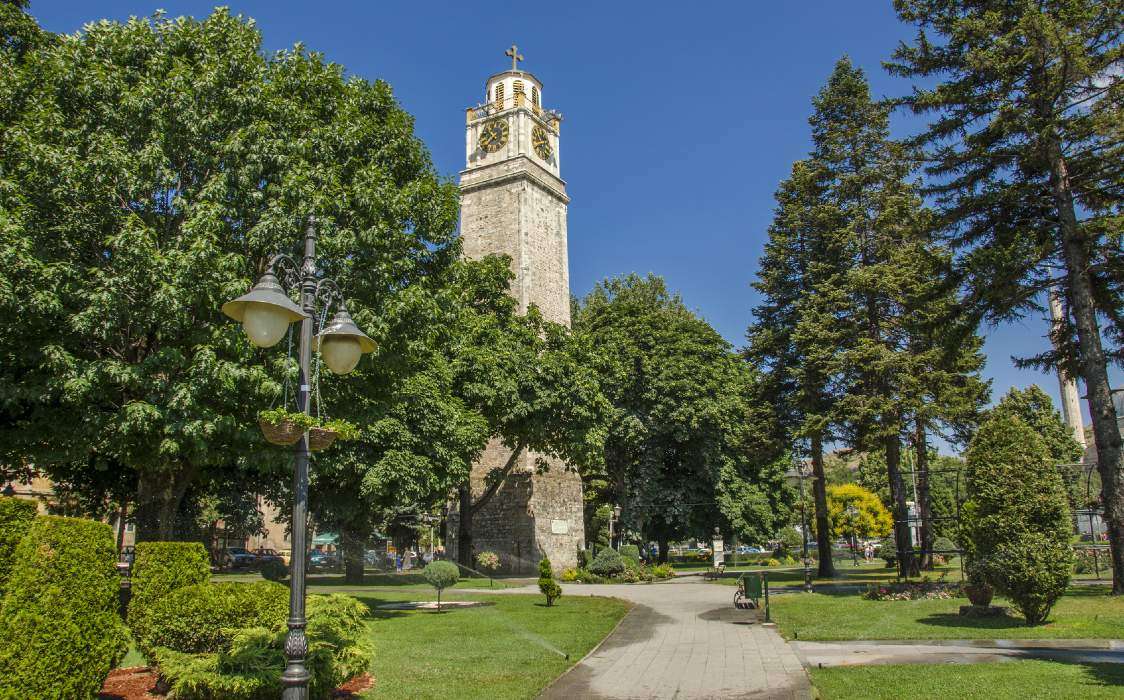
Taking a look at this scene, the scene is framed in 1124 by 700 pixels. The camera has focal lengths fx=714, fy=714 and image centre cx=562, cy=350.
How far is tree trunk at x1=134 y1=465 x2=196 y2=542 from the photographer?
14.1 meters

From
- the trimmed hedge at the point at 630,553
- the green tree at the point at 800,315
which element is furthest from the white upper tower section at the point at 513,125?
the trimmed hedge at the point at 630,553

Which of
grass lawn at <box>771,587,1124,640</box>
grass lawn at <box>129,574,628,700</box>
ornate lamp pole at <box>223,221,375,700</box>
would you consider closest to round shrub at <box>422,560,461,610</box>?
grass lawn at <box>129,574,628,700</box>

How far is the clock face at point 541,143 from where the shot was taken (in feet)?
127

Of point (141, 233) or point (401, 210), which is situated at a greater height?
point (401, 210)

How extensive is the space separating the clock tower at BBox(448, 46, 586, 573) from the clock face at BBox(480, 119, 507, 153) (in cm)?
5

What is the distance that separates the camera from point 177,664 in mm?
7668

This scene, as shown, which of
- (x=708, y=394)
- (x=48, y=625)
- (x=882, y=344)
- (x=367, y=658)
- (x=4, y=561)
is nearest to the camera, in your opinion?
(x=48, y=625)

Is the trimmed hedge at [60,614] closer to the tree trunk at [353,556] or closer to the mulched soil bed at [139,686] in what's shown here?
the mulched soil bed at [139,686]

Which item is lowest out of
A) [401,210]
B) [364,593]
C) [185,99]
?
[364,593]

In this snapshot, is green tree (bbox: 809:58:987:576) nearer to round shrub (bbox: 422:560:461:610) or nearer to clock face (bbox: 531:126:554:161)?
round shrub (bbox: 422:560:461:610)

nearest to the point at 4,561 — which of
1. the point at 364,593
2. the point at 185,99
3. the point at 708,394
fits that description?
the point at 185,99

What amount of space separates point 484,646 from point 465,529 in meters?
20.0

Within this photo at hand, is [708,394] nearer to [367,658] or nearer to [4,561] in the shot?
[367,658]

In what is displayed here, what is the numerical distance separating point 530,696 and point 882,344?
60.0 feet
